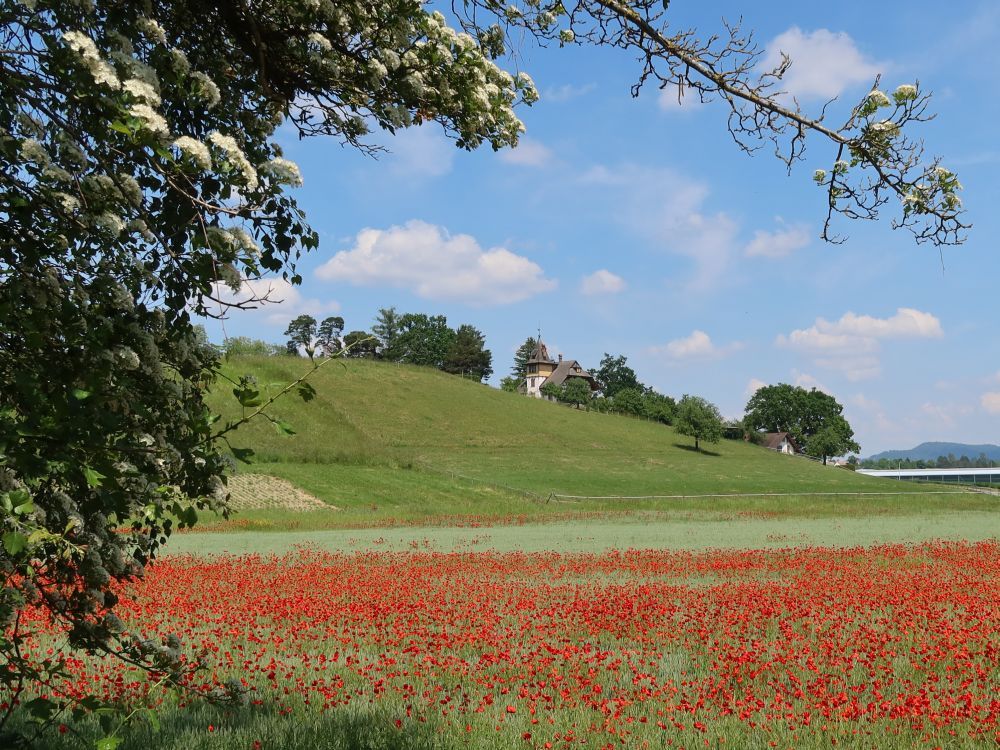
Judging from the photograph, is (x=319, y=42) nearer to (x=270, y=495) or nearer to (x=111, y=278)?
(x=111, y=278)

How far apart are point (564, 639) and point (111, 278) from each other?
8709 millimetres

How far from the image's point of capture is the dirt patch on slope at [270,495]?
1892 inches

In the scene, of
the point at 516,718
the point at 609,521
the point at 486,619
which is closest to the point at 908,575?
the point at 486,619

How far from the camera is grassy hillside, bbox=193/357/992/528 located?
5812 cm

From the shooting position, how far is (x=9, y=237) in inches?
186

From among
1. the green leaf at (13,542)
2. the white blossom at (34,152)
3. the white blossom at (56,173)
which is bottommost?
the green leaf at (13,542)

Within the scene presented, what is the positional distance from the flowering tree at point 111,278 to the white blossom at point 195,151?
18 millimetres

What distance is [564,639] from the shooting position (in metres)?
11.5

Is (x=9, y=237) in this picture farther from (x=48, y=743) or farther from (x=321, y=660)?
(x=321, y=660)

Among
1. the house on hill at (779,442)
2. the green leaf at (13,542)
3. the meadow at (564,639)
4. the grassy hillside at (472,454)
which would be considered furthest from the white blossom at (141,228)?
the house on hill at (779,442)

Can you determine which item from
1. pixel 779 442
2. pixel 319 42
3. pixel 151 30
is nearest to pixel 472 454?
pixel 319 42

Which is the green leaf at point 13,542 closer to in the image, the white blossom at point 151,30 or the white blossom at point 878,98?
the white blossom at point 151,30

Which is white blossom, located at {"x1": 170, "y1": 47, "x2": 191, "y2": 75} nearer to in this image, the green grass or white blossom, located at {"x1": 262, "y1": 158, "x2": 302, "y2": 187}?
white blossom, located at {"x1": 262, "y1": 158, "x2": 302, "y2": 187}

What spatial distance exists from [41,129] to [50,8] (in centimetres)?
79
